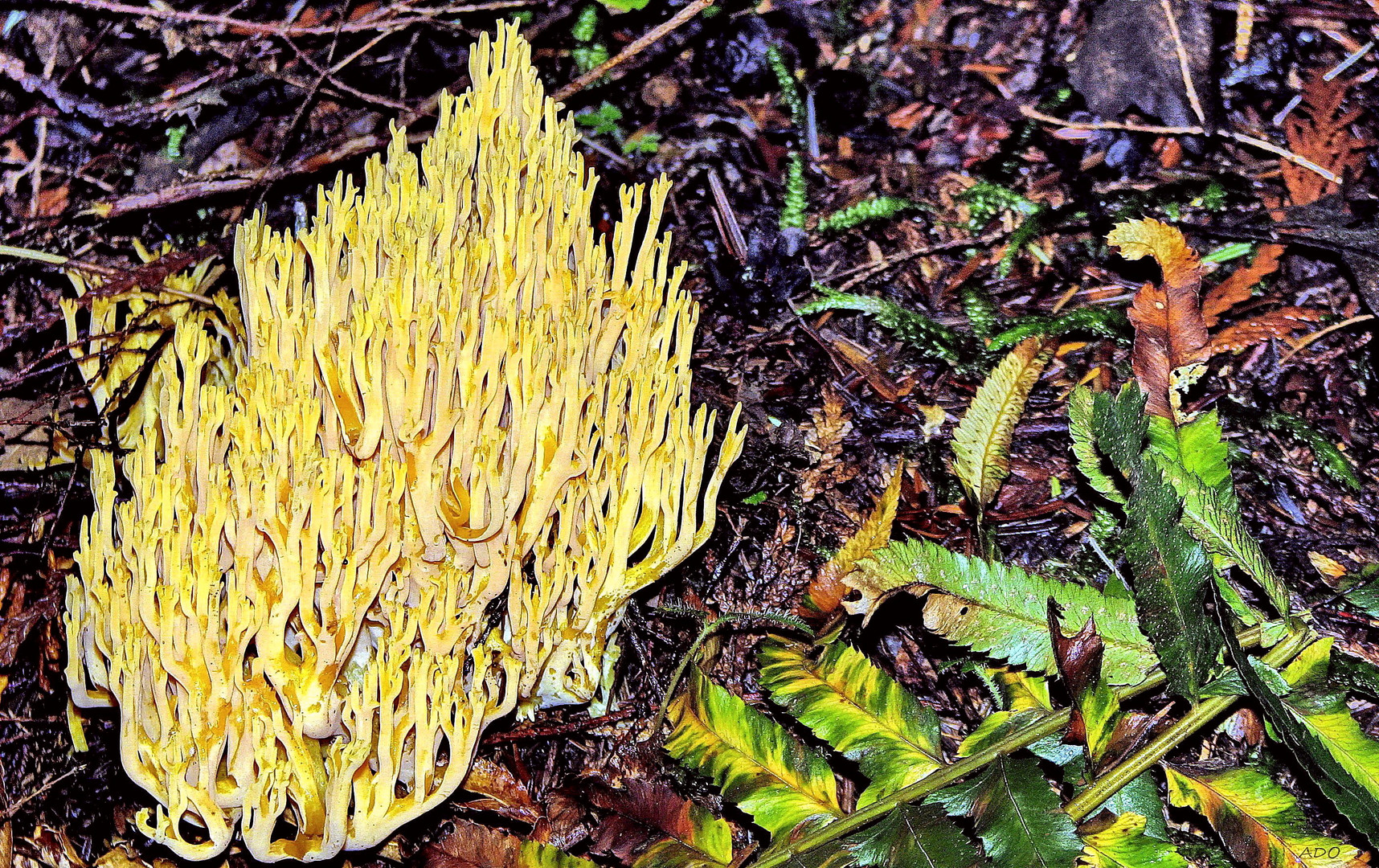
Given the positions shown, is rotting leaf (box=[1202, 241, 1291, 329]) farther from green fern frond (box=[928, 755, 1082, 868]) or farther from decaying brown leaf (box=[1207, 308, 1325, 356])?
green fern frond (box=[928, 755, 1082, 868])

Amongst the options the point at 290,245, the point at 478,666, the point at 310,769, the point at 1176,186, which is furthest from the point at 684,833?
the point at 1176,186

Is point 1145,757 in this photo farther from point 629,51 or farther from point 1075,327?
point 629,51

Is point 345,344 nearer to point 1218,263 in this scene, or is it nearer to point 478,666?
point 478,666

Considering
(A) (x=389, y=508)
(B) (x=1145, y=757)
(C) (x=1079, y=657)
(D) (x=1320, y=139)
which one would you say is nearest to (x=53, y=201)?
(A) (x=389, y=508)

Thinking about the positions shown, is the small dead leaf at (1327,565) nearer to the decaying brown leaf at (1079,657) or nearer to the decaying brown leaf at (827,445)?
the decaying brown leaf at (1079,657)

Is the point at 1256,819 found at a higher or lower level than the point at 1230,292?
lower

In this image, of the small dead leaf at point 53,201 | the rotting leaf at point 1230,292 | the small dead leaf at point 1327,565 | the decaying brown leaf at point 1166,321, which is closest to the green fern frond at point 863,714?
the decaying brown leaf at point 1166,321
